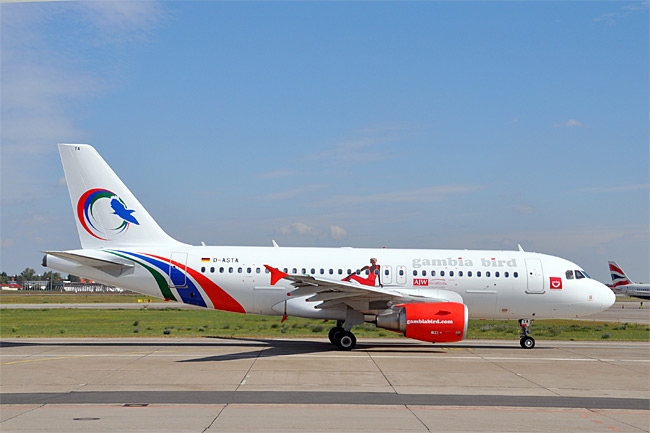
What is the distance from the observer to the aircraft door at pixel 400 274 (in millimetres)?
21688

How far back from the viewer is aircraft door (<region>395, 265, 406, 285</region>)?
21.7 metres

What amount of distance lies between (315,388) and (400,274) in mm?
9116

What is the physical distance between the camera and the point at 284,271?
21.7m

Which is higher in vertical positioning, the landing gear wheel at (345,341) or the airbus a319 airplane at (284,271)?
Answer: the airbus a319 airplane at (284,271)

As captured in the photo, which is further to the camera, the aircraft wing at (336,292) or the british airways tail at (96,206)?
the british airways tail at (96,206)

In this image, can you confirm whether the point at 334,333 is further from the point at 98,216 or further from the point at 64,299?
the point at 64,299

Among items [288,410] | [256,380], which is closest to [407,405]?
[288,410]

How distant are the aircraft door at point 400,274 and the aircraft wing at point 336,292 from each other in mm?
797

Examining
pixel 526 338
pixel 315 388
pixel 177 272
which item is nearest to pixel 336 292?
pixel 177 272

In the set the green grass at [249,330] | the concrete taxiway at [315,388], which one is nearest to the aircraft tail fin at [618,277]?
the green grass at [249,330]

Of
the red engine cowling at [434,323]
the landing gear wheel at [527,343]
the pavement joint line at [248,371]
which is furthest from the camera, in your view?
the landing gear wheel at [527,343]

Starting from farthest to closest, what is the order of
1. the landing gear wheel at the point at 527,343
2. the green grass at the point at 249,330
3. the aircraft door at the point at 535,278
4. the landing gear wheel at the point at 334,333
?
the green grass at the point at 249,330 → the landing gear wheel at the point at 527,343 → the aircraft door at the point at 535,278 → the landing gear wheel at the point at 334,333

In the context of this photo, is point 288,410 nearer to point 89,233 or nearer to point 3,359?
point 3,359

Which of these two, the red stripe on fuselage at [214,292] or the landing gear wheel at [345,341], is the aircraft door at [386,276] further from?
the red stripe on fuselage at [214,292]
